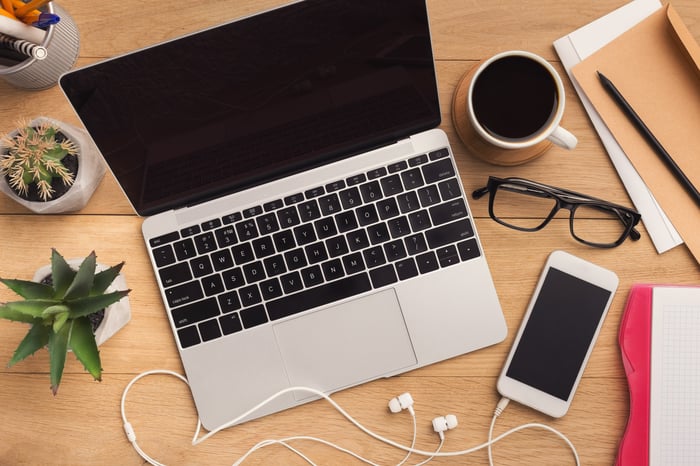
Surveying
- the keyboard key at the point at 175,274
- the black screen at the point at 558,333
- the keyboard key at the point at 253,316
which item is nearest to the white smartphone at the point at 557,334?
the black screen at the point at 558,333

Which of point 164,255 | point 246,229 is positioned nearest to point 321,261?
point 246,229

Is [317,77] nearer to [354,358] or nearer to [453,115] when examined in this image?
[453,115]

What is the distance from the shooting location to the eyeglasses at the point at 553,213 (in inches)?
29.5

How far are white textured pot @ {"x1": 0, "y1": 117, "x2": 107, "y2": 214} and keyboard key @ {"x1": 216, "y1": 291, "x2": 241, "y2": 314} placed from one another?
0.77 feet

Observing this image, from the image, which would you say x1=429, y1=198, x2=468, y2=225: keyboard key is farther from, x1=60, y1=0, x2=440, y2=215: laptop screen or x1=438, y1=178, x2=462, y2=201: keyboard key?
x1=60, y1=0, x2=440, y2=215: laptop screen

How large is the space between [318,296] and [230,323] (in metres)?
0.13

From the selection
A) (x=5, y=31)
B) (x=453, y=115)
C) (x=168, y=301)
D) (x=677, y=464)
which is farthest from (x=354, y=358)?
(x=5, y=31)

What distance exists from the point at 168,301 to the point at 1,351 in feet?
0.84

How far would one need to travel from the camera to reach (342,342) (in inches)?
28.9

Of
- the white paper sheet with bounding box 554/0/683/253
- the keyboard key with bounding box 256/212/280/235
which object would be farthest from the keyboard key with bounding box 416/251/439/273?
the white paper sheet with bounding box 554/0/683/253

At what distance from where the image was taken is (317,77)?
25.2 inches

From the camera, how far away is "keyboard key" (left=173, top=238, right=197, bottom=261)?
0.73 m

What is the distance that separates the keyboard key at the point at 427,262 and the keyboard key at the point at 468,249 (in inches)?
1.5

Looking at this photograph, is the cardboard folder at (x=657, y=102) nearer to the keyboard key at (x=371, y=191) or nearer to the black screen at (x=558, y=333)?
the black screen at (x=558, y=333)
